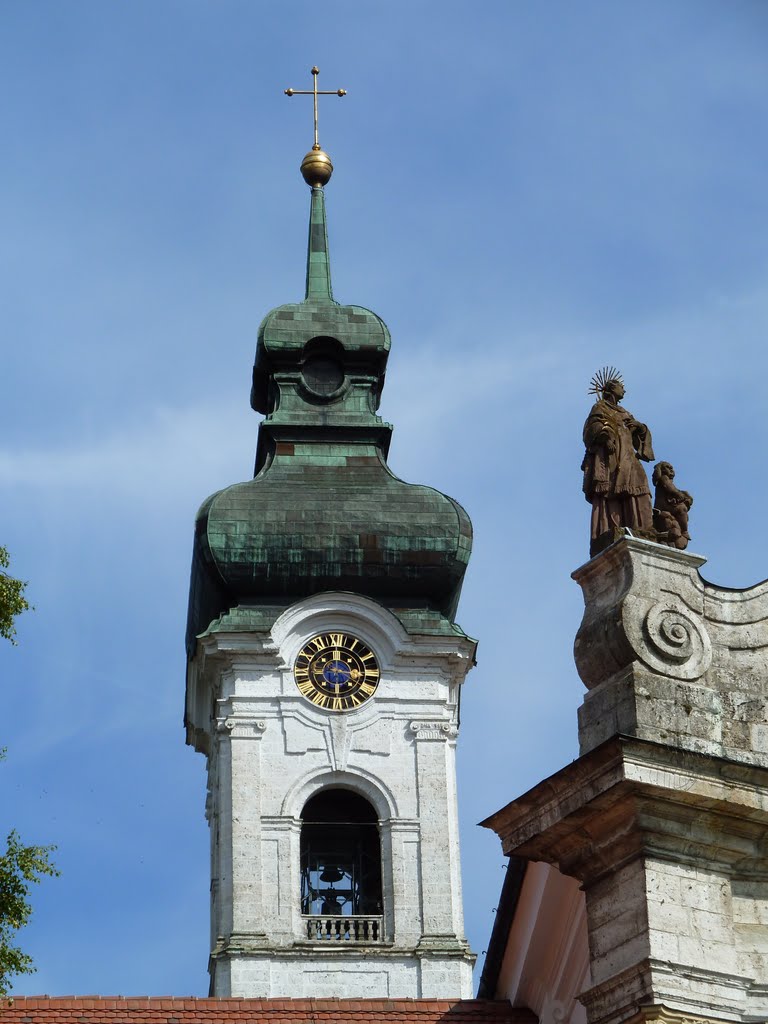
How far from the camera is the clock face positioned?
1486 inches

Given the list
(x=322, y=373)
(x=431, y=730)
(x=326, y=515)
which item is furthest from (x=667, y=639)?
(x=322, y=373)

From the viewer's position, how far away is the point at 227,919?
Answer: 35875mm

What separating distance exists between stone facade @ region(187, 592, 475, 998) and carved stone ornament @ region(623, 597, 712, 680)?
15031mm

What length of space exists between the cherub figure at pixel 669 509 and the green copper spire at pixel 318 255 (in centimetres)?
2102

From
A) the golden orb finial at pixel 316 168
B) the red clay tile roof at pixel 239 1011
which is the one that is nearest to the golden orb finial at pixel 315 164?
the golden orb finial at pixel 316 168

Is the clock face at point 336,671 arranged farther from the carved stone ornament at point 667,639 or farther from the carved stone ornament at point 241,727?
the carved stone ornament at point 667,639

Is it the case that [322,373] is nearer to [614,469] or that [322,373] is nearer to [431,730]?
[431,730]

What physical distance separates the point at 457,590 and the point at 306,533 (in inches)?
82.4

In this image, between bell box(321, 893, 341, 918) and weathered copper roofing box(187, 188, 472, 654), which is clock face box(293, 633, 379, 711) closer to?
weathered copper roofing box(187, 188, 472, 654)

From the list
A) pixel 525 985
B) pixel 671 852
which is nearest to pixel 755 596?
pixel 671 852

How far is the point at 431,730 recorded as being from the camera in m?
37.6

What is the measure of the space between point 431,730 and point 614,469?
16427 millimetres

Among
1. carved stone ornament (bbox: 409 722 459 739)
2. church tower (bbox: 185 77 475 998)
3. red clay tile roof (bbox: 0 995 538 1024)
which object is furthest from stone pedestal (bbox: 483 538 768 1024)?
carved stone ornament (bbox: 409 722 459 739)

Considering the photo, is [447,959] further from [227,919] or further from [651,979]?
[651,979]
